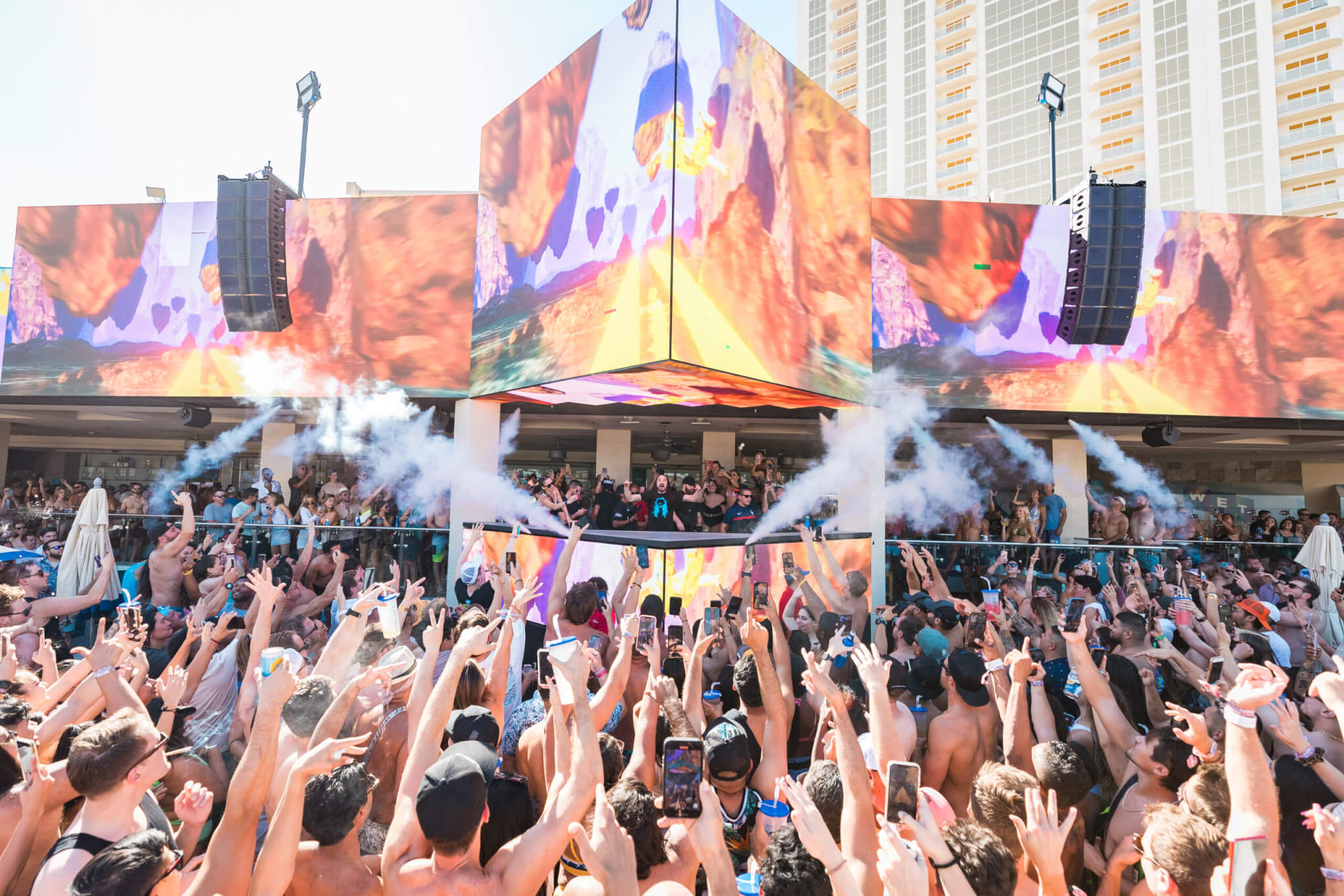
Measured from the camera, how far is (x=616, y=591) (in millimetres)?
6062

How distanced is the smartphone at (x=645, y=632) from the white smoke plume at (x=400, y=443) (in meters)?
5.36

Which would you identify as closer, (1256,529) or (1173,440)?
(1173,440)

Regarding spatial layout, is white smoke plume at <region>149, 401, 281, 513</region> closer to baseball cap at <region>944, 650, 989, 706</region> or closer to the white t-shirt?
the white t-shirt

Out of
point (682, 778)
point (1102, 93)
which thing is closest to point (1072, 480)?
point (682, 778)

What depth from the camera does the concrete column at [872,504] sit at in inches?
387

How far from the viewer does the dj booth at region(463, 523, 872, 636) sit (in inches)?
277

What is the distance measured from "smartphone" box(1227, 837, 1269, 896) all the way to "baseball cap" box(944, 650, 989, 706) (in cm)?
163

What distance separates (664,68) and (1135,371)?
8.10 meters

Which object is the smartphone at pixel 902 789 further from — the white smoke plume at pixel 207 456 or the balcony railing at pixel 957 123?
the balcony railing at pixel 957 123

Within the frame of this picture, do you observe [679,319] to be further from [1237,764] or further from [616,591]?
[1237,764]

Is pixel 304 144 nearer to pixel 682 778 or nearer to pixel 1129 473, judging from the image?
pixel 682 778

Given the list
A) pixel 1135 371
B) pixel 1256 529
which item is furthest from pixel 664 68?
pixel 1256 529

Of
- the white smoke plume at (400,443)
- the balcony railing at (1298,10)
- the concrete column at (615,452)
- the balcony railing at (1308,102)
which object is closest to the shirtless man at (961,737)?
the white smoke plume at (400,443)


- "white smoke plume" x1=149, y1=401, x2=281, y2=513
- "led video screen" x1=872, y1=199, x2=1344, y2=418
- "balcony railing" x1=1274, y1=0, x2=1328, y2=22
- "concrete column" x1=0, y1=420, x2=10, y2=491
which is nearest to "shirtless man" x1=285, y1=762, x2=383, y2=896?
"led video screen" x1=872, y1=199, x2=1344, y2=418
